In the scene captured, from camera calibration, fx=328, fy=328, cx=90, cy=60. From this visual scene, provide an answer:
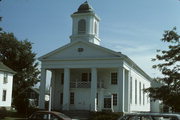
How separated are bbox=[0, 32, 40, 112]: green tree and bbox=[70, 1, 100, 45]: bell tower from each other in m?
23.2

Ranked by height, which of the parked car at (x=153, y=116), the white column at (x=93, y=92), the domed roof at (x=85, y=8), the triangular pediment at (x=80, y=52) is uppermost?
the domed roof at (x=85, y=8)

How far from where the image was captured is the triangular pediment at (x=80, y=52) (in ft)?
137

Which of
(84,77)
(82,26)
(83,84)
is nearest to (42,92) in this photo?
(83,84)

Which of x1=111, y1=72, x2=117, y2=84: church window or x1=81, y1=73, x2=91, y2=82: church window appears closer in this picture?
x1=111, y1=72, x2=117, y2=84: church window

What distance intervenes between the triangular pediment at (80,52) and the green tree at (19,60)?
975 inches

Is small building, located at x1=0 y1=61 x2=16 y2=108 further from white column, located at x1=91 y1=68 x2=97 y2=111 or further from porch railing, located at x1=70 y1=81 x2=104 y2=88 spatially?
white column, located at x1=91 y1=68 x2=97 y2=111

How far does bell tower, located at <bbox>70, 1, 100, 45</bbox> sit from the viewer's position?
155ft

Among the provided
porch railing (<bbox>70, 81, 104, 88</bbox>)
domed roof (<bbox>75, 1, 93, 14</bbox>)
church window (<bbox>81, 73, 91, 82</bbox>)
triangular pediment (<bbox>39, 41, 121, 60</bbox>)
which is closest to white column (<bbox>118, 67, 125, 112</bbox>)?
triangular pediment (<bbox>39, 41, 121, 60</bbox>)

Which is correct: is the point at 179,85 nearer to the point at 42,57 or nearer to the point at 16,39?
the point at 42,57

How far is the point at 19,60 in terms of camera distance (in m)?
68.6

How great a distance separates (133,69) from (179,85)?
2201 centimetres

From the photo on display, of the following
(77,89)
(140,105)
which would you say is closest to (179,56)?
(77,89)

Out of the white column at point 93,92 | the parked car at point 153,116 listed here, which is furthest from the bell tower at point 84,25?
the parked car at point 153,116

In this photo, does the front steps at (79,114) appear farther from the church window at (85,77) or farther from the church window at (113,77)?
the church window at (113,77)
